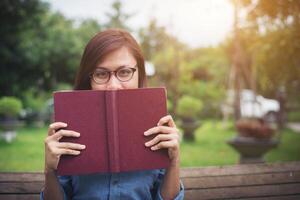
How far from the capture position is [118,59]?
1.50 metres

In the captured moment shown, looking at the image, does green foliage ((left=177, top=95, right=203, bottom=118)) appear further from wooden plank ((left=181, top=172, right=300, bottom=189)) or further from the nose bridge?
the nose bridge

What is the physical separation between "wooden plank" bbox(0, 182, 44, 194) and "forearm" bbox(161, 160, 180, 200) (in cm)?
79

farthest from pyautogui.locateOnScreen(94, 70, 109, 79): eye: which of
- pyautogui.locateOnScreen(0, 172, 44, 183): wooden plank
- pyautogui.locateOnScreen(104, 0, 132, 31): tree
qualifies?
pyautogui.locateOnScreen(104, 0, 132, 31): tree

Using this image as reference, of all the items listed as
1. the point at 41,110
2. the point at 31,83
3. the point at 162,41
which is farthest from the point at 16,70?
the point at 162,41

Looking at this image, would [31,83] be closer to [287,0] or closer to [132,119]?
[287,0]

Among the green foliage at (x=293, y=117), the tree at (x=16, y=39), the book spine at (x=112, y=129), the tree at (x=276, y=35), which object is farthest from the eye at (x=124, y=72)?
the green foliage at (x=293, y=117)

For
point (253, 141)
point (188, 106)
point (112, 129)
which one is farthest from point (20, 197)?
point (188, 106)

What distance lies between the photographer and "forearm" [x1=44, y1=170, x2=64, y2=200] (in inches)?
55.0

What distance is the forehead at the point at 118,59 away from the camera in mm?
1477

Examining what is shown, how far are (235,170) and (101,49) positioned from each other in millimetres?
1160

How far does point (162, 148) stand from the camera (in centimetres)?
131

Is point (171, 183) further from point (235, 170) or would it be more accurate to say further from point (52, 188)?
point (235, 170)

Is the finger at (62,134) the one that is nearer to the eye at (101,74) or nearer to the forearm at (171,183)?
the eye at (101,74)

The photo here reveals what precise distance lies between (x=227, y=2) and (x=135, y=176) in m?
4.83
